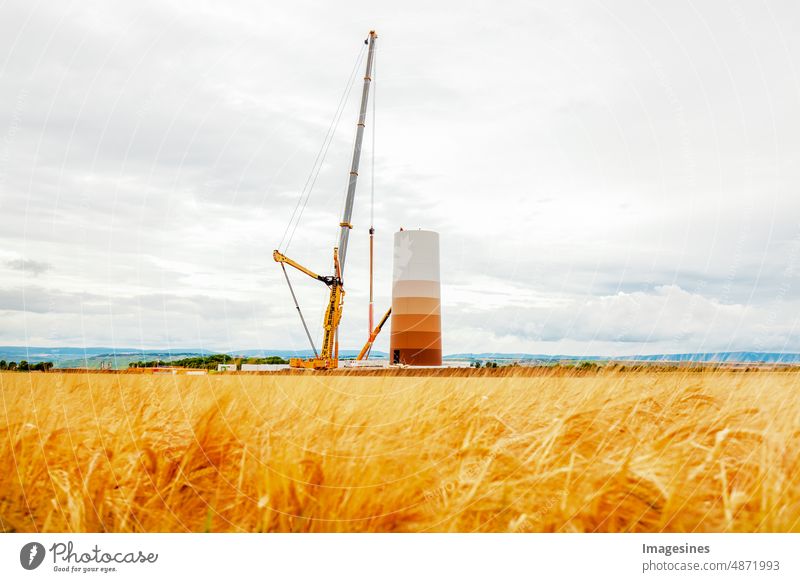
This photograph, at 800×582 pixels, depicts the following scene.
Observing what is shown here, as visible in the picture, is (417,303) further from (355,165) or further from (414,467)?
(414,467)

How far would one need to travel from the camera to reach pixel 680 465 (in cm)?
378

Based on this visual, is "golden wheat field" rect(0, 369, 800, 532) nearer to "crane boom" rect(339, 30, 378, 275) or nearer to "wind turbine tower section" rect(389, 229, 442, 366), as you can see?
"wind turbine tower section" rect(389, 229, 442, 366)

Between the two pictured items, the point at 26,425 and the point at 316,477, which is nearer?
the point at 316,477

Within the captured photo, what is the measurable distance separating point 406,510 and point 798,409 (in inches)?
150

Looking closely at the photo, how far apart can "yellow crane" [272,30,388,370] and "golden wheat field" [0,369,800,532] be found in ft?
123

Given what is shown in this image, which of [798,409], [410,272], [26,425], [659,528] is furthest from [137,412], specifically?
[410,272]

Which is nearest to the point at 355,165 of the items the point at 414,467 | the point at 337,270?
the point at 337,270

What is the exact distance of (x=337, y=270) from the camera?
44094 mm

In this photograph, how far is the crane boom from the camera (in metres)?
45.0

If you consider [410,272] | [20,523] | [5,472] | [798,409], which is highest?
[410,272]

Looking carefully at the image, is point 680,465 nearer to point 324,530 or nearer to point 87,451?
point 324,530

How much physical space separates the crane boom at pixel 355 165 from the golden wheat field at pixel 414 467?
3986cm

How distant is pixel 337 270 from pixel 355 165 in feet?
30.6

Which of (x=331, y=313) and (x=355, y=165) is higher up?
(x=355, y=165)
